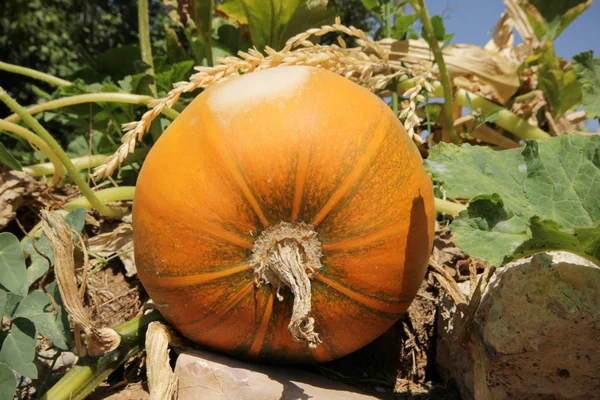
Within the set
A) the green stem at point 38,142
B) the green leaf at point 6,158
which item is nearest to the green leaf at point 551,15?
the green stem at point 38,142

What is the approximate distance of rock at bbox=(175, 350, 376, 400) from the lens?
1.29 metres

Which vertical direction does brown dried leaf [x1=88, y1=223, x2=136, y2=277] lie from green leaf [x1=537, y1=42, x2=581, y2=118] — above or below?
below

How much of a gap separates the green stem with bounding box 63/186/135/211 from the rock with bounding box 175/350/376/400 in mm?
864

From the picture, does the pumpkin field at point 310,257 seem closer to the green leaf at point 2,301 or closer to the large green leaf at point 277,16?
the green leaf at point 2,301

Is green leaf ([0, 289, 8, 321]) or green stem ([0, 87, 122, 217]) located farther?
green stem ([0, 87, 122, 217])

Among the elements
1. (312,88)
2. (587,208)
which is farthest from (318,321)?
(587,208)

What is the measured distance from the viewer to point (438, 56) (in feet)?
6.63

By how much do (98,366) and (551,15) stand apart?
2.30 metres

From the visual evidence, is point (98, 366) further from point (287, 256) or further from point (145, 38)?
point (145, 38)

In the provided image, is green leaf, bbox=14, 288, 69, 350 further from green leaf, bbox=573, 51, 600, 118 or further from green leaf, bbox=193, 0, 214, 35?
green leaf, bbox=573, 51, 600, 118

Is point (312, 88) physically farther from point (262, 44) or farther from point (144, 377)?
point (262, 44)

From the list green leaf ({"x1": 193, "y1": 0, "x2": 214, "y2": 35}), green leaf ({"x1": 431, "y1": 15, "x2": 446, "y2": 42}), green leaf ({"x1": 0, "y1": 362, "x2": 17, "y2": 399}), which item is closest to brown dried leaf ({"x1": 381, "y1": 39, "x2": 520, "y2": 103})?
green leaf ({"x1": 431, "y1": 15, "x2": 446, "y2": 42})

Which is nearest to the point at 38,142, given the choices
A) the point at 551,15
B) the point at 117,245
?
the point at 117,245

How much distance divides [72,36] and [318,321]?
23.9 feet
